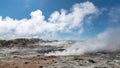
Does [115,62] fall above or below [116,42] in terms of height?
below

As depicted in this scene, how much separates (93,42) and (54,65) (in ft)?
89.0

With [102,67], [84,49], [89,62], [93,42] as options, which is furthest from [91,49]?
[102,67]

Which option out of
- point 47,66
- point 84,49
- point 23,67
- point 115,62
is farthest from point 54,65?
point 84,49

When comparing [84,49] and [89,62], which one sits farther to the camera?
[84,49]

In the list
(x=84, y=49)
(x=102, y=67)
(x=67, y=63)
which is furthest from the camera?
(x=84, y=49)

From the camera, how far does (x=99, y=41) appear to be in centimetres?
6094

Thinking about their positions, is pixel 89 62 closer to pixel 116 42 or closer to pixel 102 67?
pixel 102 67

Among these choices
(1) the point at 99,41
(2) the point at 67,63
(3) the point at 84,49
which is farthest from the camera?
(1) the point at 99,41

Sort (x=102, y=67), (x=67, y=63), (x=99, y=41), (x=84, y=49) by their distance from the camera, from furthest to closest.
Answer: (x=99, y=41)
(x=84, y=49)
(x=67, y=63)
(x=102, y=67)

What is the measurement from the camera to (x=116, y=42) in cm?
5812

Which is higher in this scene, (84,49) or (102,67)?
(84,49)

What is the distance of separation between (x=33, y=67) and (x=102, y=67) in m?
8.93

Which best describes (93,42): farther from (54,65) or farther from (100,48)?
(54,65)

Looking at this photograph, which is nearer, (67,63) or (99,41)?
(67,63)
